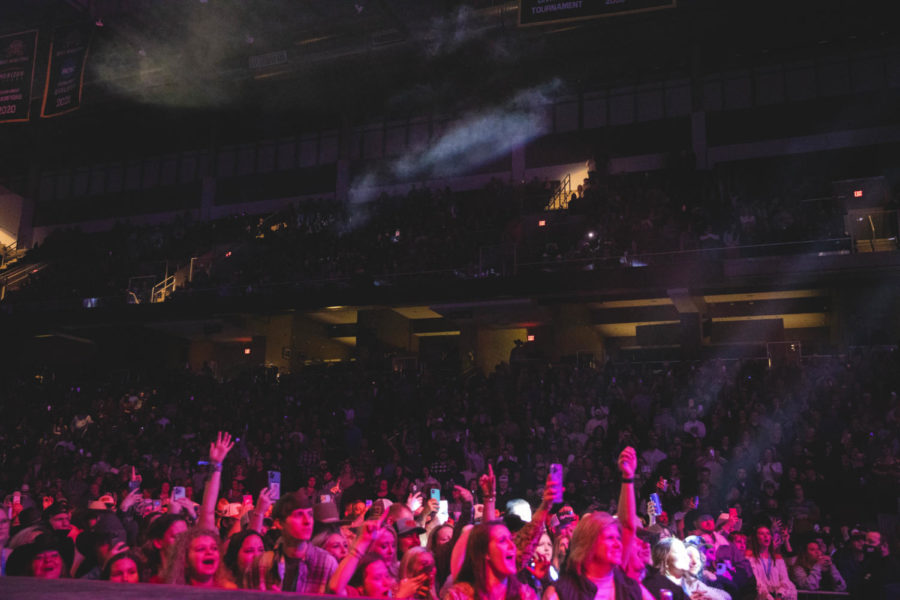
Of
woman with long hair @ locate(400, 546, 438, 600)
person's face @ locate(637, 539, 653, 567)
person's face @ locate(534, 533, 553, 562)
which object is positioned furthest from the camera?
person's face @ locate(534, 533, 553, 562)

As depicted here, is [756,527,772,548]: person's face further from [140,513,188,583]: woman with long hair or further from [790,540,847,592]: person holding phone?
[140,513,188,583]: woman with long hair

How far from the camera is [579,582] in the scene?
12.4ft

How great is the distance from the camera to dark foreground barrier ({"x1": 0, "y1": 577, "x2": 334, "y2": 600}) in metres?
1.79

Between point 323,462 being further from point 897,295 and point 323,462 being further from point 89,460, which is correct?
point 897,295

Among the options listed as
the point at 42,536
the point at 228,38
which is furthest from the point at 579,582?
the point at 228,38

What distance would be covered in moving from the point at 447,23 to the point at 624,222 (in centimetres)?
684

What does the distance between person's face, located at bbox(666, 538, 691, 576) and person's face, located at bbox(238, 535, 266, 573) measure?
2.72 meters

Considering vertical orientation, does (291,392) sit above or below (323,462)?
above

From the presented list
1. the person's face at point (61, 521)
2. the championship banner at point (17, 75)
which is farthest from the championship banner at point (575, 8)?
the championship banner at point (17, 75)

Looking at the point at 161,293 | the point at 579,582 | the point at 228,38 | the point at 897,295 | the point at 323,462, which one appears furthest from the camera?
the point at 161,293

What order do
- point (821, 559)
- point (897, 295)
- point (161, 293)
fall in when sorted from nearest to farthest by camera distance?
point (821, 559), point (897, 295), point (161, 293)

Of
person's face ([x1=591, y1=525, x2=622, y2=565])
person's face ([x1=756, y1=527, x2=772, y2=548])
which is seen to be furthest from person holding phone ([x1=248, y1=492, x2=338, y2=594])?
person's face ([x1=756, y1=527, x2=772, y2=548])

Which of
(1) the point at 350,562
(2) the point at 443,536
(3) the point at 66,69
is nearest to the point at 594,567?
(1) the point at 350,562

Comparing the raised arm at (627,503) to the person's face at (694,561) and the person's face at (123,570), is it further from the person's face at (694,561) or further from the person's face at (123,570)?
the person's face at (123,570)
